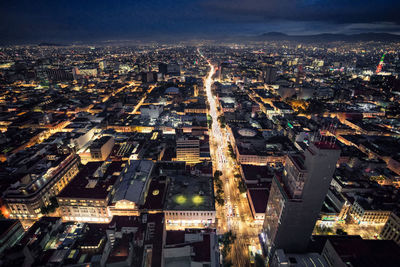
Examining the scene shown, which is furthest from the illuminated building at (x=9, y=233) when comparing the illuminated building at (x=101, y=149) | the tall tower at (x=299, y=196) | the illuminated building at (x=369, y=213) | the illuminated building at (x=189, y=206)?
the illuminated building at (x=369, y=213)

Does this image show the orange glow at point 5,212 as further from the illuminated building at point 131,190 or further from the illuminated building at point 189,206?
the illuminated building at point 189,206

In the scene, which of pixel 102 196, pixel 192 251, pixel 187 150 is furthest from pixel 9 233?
pixel 187 150

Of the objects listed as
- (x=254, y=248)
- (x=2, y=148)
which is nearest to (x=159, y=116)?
(x=2, y=148)

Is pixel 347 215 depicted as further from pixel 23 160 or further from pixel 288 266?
pixel 23 160

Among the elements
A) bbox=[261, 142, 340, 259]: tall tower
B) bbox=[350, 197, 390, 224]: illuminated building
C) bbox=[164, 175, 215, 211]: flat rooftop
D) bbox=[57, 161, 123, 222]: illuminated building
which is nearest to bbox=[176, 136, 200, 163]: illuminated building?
bbox=[164, 175, 215, 211]: flat rooftop

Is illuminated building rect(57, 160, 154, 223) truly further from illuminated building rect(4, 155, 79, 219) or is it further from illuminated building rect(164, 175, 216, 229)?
illuminated building rect(164, 175, 216, 229)

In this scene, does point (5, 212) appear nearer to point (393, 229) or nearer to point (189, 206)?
point (189, 206)
